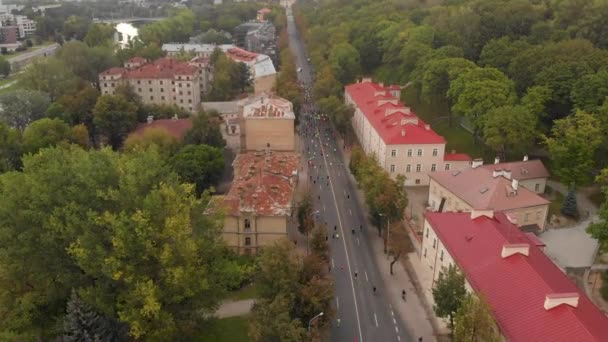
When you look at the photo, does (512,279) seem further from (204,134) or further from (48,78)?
(48,78)

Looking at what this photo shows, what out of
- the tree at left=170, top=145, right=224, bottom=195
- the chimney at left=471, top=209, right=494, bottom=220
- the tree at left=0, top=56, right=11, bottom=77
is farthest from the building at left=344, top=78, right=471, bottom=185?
the tree at left=0, top=56, right=11, bottom=77

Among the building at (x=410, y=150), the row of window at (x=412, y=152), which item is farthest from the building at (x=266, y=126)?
the row of window at (x=412, y=152)

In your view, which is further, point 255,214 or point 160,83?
point 160,83

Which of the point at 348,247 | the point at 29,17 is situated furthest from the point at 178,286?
the point at 29,17

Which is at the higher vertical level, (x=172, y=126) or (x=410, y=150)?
(x=410, y=150)

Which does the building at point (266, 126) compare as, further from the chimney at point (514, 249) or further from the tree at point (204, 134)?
the chimney at point (514, 249)

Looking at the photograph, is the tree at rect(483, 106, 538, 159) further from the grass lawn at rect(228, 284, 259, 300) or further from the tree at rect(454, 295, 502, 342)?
the tree at rect(454, 295, 502, 342)

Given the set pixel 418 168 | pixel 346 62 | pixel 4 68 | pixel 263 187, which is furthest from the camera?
pixel 4 68

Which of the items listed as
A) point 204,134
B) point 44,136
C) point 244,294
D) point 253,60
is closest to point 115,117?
point 44,136
